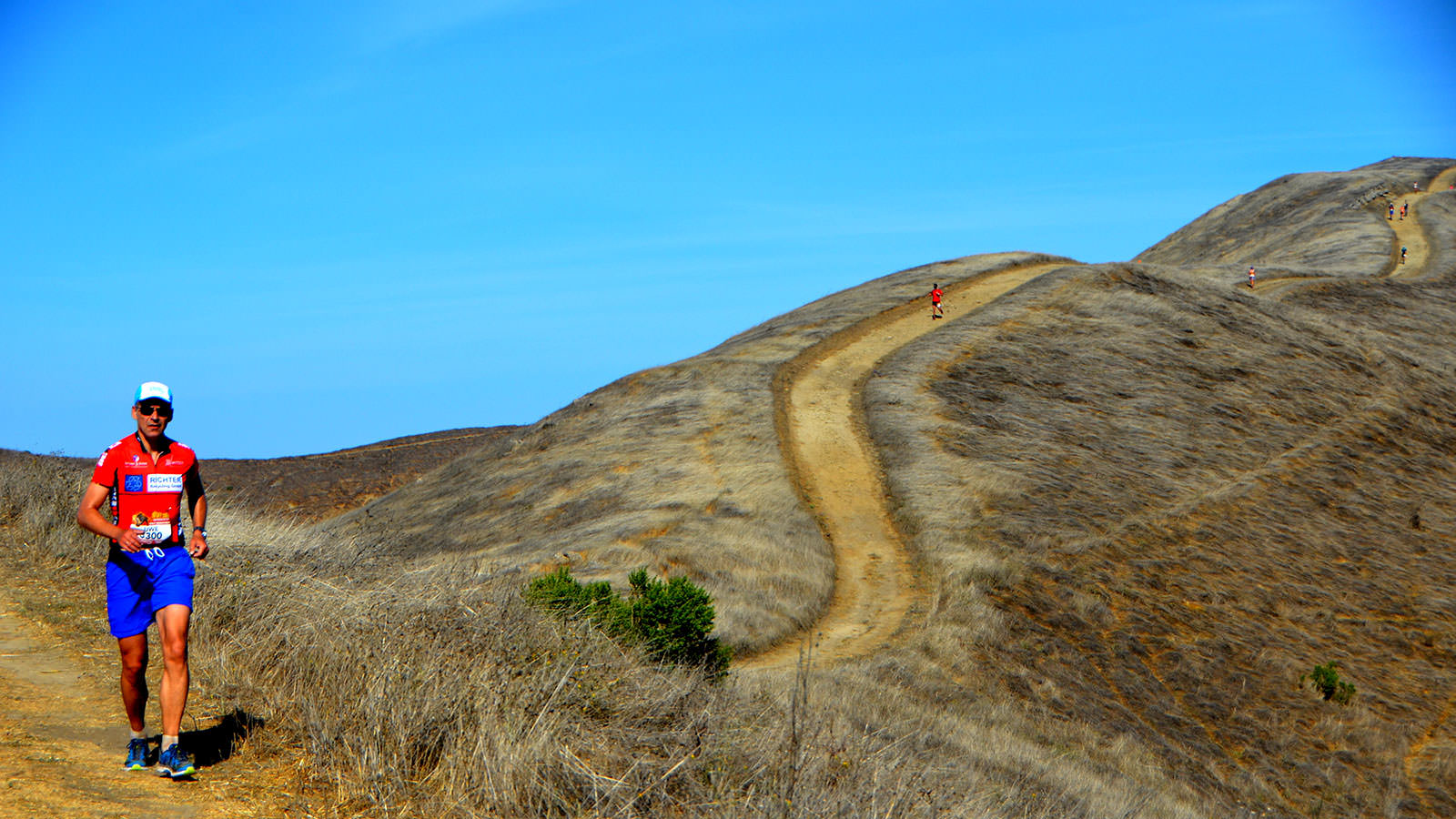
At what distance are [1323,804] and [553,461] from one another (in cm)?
2055

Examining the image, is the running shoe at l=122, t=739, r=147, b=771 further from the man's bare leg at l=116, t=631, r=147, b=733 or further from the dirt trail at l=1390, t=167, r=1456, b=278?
the dirt trail at l=1390, t=167, r=1456, b=278

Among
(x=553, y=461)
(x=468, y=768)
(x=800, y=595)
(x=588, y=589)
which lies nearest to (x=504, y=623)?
(x=468, y=768)

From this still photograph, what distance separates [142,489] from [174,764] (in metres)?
1.91

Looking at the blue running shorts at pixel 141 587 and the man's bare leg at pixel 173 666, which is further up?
the blue running shorts at pixel 141 587

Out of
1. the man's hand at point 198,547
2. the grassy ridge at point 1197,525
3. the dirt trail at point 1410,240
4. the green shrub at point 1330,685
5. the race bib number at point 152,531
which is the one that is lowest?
the green shrub at point 1330,685

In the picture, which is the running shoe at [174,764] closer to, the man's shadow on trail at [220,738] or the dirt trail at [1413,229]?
the man's shadow on trail at [220,738]

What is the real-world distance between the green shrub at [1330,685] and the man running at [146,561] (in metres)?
20.5

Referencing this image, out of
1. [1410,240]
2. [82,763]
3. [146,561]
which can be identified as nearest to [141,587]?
[146,561]

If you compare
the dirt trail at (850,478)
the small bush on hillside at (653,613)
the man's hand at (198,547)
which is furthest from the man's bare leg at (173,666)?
the dirt trail at (850,478)

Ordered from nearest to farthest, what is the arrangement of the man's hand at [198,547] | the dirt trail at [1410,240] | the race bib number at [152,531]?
1. the race bib number at [152,531]
2. the man's hand at [198,547]
3. the dirt trail at [1410,240]

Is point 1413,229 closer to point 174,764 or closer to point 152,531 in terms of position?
point 152,531

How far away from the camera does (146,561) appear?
23.2ft

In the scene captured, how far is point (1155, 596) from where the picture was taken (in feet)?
71.7

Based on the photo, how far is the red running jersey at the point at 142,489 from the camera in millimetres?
7133
